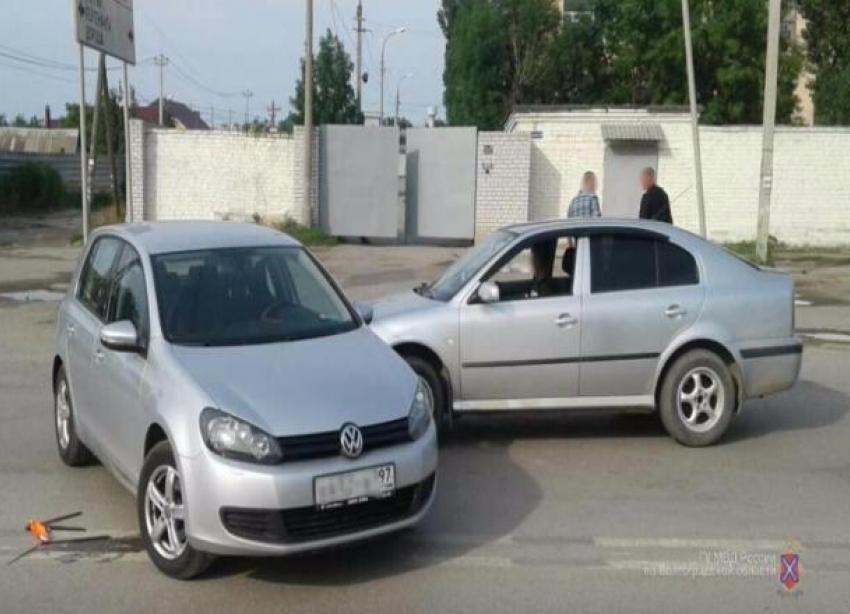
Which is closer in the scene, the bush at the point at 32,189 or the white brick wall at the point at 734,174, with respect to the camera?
the white brick wall at the point at 734,174

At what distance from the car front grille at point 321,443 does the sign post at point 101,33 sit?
9.96 meters

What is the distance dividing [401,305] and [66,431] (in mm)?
2555

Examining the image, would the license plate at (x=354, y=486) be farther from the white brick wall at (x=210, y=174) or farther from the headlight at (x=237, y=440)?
the white brick wall at (x=210, y=174)

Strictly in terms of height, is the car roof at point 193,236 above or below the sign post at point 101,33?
below

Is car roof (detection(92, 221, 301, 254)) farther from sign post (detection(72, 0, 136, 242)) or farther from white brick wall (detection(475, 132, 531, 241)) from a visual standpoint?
white brick wall (detection(475, 132, 531, 241))

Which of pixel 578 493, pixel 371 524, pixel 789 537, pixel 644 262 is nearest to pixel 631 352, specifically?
pixel 644 262

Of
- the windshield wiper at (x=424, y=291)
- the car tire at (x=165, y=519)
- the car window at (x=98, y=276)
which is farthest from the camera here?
the windshield wiper at (x=424, y=291)

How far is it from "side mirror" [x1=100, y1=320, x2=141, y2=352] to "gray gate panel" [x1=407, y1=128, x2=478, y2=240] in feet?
59.2

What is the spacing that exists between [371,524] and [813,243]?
68.0 ft

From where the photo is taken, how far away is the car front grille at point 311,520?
4895mm

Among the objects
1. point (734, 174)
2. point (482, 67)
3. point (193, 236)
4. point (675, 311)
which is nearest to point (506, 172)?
point (734, 174)

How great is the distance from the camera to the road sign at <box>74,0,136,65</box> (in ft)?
47.8

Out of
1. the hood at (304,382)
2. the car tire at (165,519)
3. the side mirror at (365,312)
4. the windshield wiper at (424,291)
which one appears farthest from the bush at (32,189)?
the car tire at (165,519)

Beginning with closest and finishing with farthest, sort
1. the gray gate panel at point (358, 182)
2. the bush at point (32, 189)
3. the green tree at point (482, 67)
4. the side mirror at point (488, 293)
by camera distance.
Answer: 1. the side mirror at point (488, 293)
2. the gray gate panel at point (358, 182)
3. the bush at point (32, 189)
4. the green tree at point (482, 67)
